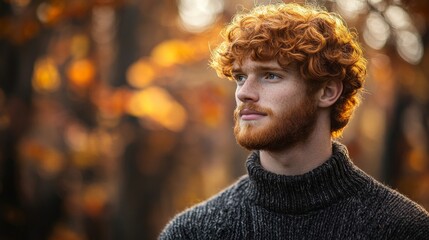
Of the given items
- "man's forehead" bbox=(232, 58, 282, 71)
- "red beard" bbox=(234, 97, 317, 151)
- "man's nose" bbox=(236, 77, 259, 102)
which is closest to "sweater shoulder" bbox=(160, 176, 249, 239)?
"red beard" bbox=(234, 97, 317, 151)

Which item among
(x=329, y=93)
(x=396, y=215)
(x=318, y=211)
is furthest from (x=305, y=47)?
(x=396, y=215)

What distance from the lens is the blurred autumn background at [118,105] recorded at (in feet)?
33.6

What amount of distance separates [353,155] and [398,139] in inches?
96.2

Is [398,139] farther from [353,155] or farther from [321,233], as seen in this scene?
[321,233]

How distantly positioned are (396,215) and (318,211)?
0.42 meters

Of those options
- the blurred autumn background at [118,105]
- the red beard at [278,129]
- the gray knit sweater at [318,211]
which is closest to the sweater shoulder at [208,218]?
the gray knit sweater at [318,211]

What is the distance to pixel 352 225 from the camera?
14.6ft

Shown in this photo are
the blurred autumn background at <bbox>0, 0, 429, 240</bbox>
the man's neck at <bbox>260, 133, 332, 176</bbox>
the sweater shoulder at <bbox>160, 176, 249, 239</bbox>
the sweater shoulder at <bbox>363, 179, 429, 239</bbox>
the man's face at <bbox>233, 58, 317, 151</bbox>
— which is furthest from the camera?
the blurred autumn background at <bbox>0, 0, 429, 240</bbox>

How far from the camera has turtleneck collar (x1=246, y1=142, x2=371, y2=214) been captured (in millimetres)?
4535

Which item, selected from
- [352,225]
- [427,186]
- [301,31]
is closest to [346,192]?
[352,225]

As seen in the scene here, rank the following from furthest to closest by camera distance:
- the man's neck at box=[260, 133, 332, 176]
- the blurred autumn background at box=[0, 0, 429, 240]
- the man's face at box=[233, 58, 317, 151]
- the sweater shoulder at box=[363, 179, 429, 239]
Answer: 1. the blurred autumn background at box=[0, 0, 429, 240]
2. the man's neck at box=[260, 133, 332, 176]
3. the man's face at box=[233, 58, 317, 151]
4. the sweater shoulder at box=[363, 179, 429, 239]

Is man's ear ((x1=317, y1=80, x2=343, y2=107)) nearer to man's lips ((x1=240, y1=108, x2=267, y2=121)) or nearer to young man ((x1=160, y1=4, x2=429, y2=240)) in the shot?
young man ((x1=160, y1=4, x2=429, y2=240))

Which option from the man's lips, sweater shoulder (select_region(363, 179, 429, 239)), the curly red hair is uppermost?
the curly red hair

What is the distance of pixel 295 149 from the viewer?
464cm
